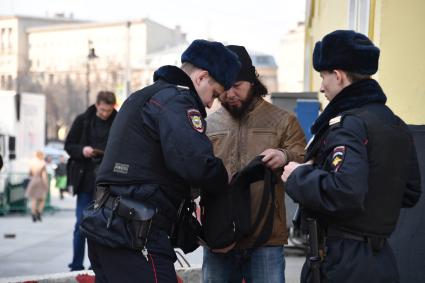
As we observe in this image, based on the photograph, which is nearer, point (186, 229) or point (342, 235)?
point (342, 235)

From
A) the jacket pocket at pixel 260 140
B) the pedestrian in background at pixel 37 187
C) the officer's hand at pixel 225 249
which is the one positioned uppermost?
the jacket pocket at pixel 260 140

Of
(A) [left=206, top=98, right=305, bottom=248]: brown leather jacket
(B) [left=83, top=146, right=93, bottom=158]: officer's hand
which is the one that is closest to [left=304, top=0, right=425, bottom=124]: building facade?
(A) [left=206, top=98, right=305, bottom=248]: brown leather jacket

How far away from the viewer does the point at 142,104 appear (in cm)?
338

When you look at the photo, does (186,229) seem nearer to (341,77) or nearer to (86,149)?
(341,77)

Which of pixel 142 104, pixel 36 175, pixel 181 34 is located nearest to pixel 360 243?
pixel 142 104

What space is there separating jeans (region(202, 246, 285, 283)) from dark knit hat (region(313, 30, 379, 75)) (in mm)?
1309

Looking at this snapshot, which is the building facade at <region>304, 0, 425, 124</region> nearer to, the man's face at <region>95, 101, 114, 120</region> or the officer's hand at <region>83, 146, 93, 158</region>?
the man's face at <region>95, 101, 114, 120</region>

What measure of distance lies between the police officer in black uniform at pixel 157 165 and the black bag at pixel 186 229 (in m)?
0.08

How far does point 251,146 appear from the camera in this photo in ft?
13.7

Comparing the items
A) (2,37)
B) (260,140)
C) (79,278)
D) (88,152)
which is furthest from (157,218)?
(2,37)

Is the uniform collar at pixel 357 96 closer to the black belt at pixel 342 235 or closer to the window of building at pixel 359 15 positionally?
the black belt at pixel 342 235

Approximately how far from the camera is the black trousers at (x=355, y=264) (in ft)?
10.1

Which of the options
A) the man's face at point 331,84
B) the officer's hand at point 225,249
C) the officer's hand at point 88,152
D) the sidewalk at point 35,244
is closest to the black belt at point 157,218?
the officer's hand at point 225,249

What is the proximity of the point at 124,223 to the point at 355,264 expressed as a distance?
104 cm
